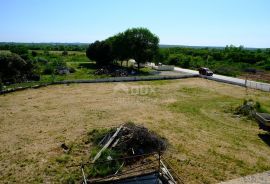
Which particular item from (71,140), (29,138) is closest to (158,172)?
(71,140)

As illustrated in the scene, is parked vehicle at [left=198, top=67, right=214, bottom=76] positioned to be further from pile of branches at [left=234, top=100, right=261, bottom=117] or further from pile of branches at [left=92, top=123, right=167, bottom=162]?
pile of branches at [left=92, top=123, right=167, bottom=162]

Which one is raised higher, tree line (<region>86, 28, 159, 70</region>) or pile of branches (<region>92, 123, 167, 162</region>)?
tree line (<region>86, 28, 159, 70</region>)

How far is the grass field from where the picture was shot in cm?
1107

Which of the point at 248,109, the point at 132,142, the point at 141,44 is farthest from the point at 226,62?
the point at 132,142

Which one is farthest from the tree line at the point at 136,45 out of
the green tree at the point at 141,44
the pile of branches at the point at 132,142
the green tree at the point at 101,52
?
the pile of branches at the point at 132,142

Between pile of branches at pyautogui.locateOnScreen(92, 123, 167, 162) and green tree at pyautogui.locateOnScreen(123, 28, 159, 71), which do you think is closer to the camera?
pile of branches at pyautogui.locateOnScreen(92, 123, 167, 162)

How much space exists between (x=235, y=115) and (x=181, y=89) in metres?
9.86

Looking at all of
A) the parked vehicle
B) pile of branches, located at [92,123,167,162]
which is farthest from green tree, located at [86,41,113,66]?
pile of branches, located at [92,123,167,162]

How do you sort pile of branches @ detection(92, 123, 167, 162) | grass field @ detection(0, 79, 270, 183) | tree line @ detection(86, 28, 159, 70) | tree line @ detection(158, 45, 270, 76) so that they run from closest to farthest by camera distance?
grass field @ detection(0, 79, 270, 183) → pile of branches @ detection(92, 123, 167, 162) → tree line @ detection(86, 28, 159, 70) → tree line @ detection(158, 45, 270, 76)

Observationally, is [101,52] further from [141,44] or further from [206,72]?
[206,72]

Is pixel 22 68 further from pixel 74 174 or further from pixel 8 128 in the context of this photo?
pixel 74 174

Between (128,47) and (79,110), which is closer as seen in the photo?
(79,110)

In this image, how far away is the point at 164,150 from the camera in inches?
495

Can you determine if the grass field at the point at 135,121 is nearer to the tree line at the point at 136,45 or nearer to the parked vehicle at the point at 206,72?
the parked vehicle at the point at 206,72
